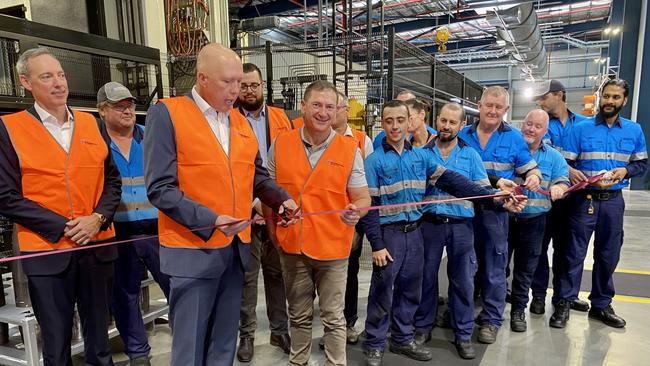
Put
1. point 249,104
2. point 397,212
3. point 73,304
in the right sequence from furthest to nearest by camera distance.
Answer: point 249,104 < point 397,212 < point 73,304

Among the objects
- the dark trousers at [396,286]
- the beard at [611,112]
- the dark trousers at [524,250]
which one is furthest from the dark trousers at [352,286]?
the beard at [611,112]

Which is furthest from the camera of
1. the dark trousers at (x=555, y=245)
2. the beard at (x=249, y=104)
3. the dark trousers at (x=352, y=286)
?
the dark trousers at (x=555, y=245)

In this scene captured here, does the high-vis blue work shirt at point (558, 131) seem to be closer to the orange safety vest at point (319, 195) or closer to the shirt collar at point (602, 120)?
the shirt collar at point (602, 120)

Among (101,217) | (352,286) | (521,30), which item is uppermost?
(521,30)

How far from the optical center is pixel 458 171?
2666 millimetres

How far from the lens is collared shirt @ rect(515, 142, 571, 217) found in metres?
2.96

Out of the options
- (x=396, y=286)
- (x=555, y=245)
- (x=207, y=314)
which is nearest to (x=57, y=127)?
(x=207, y=314)

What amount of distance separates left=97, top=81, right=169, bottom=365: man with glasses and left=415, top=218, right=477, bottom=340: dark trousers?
64.6 inches

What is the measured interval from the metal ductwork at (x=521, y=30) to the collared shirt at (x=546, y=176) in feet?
23.5

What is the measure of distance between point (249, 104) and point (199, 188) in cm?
118

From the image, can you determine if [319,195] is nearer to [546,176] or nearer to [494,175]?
[494,175]

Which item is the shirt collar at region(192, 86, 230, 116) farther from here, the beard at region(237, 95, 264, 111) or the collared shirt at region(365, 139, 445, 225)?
the collared shirt at region(365, 139, 445, 225)

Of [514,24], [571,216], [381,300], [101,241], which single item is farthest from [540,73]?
[101,241]

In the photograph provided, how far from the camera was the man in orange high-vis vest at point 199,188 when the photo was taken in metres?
1.51
